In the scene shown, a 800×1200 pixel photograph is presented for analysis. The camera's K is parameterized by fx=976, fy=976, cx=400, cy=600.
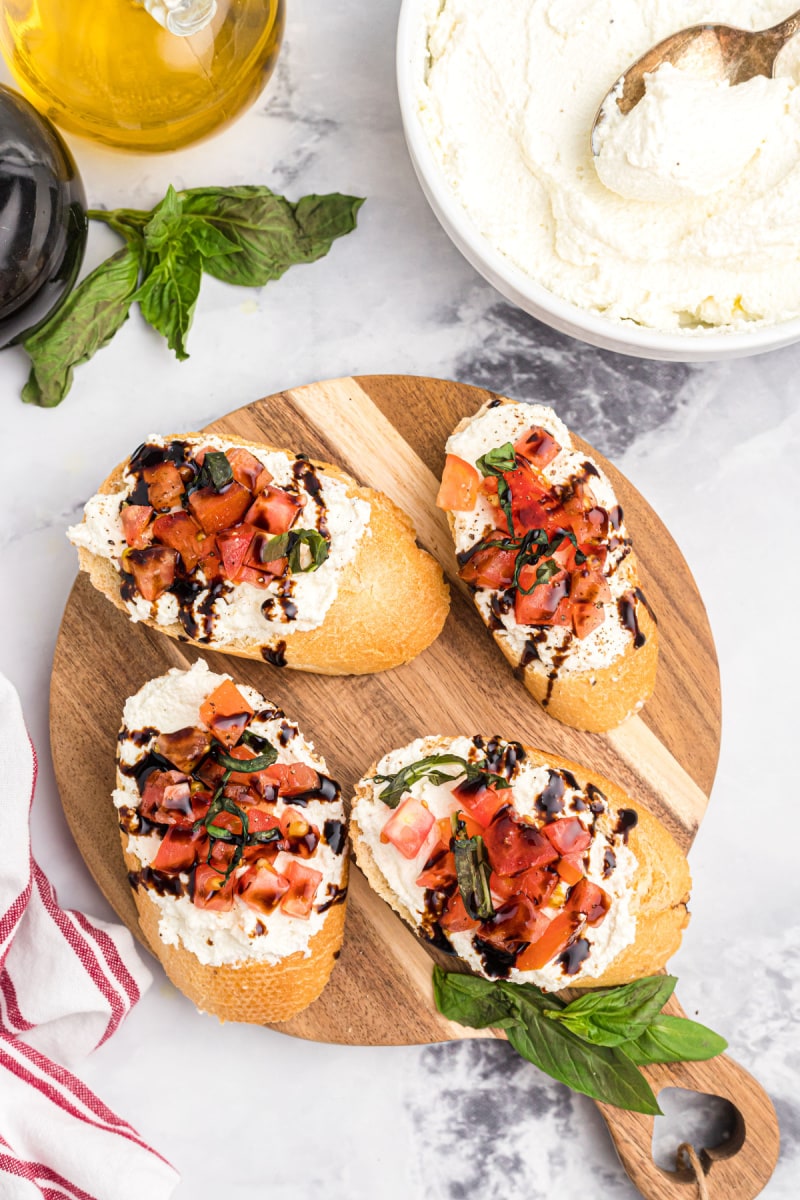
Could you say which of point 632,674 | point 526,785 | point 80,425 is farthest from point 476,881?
point 80,425

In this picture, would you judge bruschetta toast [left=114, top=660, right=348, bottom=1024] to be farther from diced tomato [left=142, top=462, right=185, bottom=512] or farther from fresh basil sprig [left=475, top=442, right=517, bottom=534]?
fresh basil sprig [left=475, top=442, right=517, bottom=534]

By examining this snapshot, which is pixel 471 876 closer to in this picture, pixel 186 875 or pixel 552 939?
pixel 552 939

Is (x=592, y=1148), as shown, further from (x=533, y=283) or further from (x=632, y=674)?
(x=533, y=283)

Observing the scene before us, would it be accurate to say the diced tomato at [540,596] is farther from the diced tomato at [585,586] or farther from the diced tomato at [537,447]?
the diced tomato at [537,447]

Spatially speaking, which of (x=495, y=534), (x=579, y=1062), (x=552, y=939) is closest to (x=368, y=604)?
(x=495, y=534)

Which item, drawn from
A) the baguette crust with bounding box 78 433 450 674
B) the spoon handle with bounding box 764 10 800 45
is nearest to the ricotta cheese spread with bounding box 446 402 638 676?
the baguette crust with bounding box 78 433 450 674

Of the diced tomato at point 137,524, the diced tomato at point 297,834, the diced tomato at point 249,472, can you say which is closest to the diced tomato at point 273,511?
the diced tomato at point 249,472
